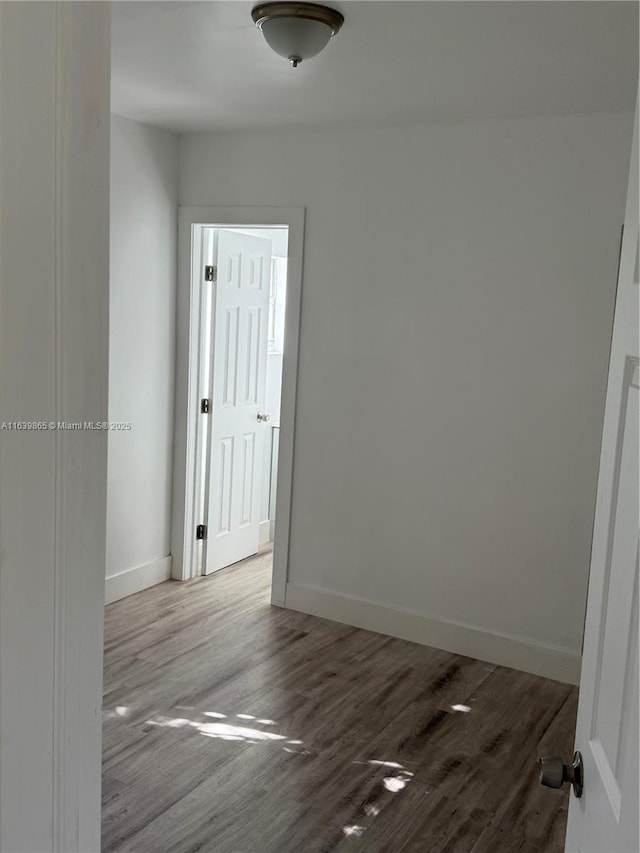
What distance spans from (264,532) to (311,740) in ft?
8.80

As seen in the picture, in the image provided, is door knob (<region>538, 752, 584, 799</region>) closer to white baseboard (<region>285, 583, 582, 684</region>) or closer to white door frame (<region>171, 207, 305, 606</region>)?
white baseboard (<region>285, 583, 582, 684</region>)

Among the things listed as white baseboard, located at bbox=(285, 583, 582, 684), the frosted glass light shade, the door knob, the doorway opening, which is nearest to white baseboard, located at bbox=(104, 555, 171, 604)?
the doorway opening

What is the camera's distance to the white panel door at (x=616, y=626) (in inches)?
39.3

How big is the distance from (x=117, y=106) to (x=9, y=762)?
3.69 metres

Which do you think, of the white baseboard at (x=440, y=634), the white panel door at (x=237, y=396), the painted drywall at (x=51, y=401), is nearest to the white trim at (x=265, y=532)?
the white panel door at (x=237, y=396)

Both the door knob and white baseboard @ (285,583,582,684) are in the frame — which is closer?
the door knob

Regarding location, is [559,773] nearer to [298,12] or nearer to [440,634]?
[298,12]

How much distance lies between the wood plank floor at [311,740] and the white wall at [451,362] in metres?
0.33

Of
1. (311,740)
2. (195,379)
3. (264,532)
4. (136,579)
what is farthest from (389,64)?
(264,532)

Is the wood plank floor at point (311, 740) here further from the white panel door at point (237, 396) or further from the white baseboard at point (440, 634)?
the white panel door at point (237, 396)

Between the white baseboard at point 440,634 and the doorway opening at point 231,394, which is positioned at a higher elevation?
the doorway opening at point 231,394

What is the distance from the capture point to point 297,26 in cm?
249

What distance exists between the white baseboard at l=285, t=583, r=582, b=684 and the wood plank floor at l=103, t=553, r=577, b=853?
62 mm

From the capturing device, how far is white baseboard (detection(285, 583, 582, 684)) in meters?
3.86
